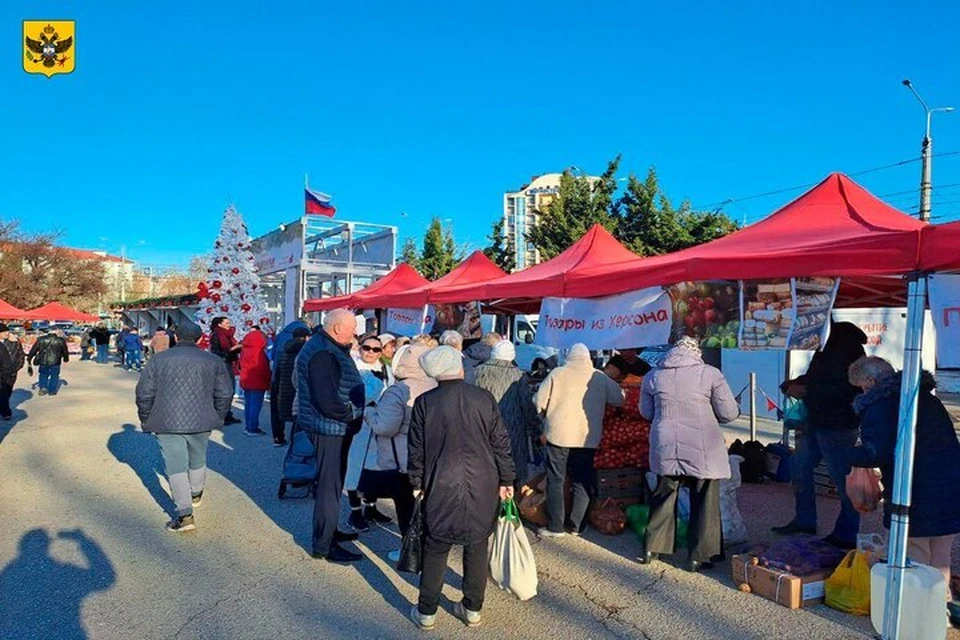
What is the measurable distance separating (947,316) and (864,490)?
108cm

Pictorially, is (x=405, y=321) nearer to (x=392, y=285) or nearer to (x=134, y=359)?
(x=392, y=285)

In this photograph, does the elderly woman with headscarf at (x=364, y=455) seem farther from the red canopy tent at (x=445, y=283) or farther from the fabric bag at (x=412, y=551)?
the red canopy tent at (x=445, y=283)

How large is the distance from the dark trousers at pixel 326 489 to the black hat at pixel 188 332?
5.78 feet

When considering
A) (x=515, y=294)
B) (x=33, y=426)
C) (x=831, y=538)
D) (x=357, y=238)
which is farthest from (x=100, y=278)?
(x=831, y=538)

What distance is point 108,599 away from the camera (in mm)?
4270

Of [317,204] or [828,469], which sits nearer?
[828,469]

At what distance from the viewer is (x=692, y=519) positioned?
15.8 ft

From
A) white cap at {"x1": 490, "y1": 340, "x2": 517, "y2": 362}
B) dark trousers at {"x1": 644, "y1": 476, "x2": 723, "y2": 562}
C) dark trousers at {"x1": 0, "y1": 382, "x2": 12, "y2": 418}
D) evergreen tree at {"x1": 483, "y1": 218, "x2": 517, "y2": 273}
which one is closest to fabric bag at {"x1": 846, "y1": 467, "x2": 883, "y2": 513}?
dark trousers at {"x1": 644, "y1": 476, "x2": 723, "y2": 562}

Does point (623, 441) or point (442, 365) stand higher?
point (442, 365)

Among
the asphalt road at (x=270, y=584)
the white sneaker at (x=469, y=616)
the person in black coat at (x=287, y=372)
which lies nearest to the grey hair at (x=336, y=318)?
the asphalt road at (x=270, y=584)

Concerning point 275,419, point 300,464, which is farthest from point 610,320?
point 275,419

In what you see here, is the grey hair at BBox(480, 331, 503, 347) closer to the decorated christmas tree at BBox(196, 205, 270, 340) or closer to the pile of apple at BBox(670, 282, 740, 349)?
the pile of apple at BBox(670, 282, 740, 349)

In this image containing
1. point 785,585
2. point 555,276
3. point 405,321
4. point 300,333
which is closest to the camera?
point 785,585

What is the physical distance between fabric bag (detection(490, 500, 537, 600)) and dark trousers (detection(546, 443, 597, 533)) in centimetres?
155
